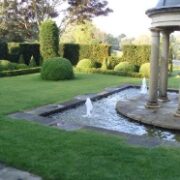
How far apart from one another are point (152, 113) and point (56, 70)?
9.26m

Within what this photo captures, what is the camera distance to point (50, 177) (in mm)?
4945

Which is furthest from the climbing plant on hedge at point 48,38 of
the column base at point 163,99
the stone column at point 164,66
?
the column base at point 163,99

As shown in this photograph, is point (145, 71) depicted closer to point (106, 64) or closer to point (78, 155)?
point (106, 64)

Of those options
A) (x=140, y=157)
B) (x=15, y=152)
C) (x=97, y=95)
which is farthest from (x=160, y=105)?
(x=15, y=152)

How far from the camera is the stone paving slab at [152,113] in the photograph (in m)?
8.54

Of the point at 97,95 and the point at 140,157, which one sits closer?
the point at 140,157

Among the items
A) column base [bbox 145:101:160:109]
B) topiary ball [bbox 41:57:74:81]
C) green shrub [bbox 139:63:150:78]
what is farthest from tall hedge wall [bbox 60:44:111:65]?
column base [bbox 145:101:160:109]

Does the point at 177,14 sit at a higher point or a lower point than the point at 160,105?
higher

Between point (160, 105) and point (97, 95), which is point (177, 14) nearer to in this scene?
point (160, 105)

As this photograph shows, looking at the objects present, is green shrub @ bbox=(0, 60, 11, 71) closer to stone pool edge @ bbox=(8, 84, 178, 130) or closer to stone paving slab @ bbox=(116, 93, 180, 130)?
stone pool edge @ bbox=(8, 84, 178, 130)

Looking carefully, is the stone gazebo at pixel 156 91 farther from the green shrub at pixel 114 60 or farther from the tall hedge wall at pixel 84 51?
the tall hedge wall at pixel 84 51

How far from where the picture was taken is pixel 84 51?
2772 centimetres

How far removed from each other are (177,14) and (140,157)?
4.39 metres

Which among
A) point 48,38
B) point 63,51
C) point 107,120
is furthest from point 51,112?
point 63,51
